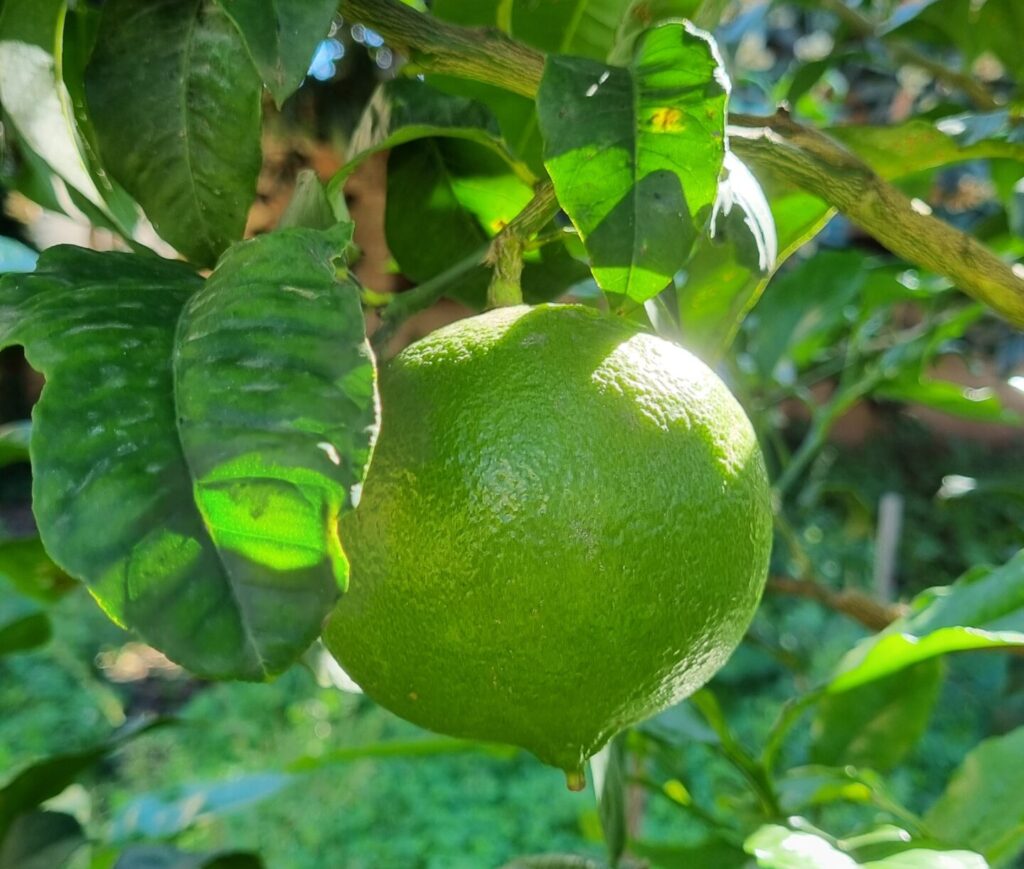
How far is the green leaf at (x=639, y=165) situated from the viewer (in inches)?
13.0

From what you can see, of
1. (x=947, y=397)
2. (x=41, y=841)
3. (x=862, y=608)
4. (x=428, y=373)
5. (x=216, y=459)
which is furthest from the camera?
(x=947, y=397)

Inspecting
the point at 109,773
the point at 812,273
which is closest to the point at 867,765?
the point at 812,273

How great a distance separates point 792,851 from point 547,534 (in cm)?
22

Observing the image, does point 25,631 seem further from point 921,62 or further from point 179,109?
point 921,62

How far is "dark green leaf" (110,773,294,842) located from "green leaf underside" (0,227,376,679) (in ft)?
1.79

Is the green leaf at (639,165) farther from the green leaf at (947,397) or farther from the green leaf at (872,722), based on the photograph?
the green leaf at (947,397)

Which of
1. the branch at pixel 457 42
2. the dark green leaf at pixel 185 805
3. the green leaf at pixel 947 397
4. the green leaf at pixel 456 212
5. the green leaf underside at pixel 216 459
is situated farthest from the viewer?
the green leaf at pixel 947 397

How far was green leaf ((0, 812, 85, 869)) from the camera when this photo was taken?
0.62 meters

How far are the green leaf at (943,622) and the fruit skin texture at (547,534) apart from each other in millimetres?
205

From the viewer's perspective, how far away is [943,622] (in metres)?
0.60

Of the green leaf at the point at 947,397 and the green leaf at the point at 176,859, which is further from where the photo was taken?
the green leaf at the point at 947,397

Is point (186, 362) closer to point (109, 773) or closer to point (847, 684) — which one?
point (847, 684)

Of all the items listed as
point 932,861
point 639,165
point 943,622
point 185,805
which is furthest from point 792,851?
point 185,805

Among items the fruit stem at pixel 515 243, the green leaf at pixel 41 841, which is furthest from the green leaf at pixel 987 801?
the green leaf at pixel 41 841
